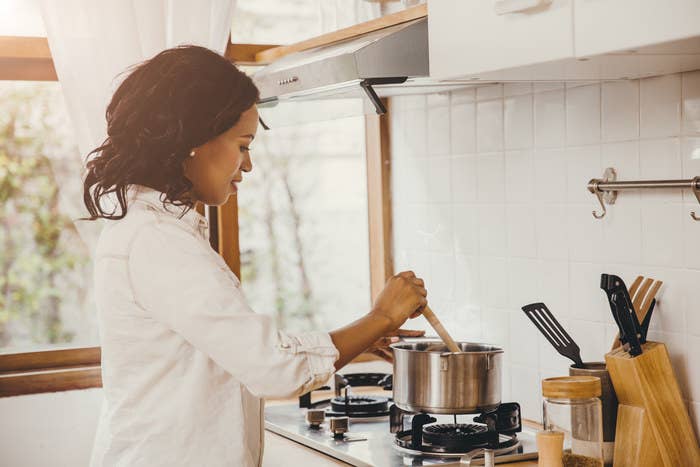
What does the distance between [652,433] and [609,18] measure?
29.6 inches

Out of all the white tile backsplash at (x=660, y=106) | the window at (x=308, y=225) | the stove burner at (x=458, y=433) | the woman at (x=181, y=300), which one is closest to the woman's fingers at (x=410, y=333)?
the stove burner at (x=458, y=433)

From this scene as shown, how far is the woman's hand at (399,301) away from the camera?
1669 millimetres

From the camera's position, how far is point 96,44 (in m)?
2.40

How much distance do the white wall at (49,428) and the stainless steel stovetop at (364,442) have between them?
460 millimetres

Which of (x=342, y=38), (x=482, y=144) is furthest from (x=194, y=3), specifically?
(x=482, y=144)

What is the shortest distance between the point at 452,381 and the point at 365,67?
65 centimetres

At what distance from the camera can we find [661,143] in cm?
189

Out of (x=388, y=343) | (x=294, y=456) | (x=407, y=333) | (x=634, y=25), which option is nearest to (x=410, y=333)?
(x=407, y=333)

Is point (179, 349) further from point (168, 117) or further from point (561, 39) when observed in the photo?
point (561, 39)

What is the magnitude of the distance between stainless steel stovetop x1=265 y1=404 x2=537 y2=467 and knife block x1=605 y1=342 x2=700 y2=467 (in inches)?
10.1

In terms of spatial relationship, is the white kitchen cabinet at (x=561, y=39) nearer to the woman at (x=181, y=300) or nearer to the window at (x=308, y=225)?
the woman at (x=181, y=300)

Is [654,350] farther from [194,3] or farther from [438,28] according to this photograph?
[194,3]

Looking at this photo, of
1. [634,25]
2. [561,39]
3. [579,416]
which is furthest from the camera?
[579,416]

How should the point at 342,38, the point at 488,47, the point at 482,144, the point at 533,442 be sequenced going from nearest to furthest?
the point at 488,47 < the point at 533,442 < the point at 342,38 < the point at 482,144
